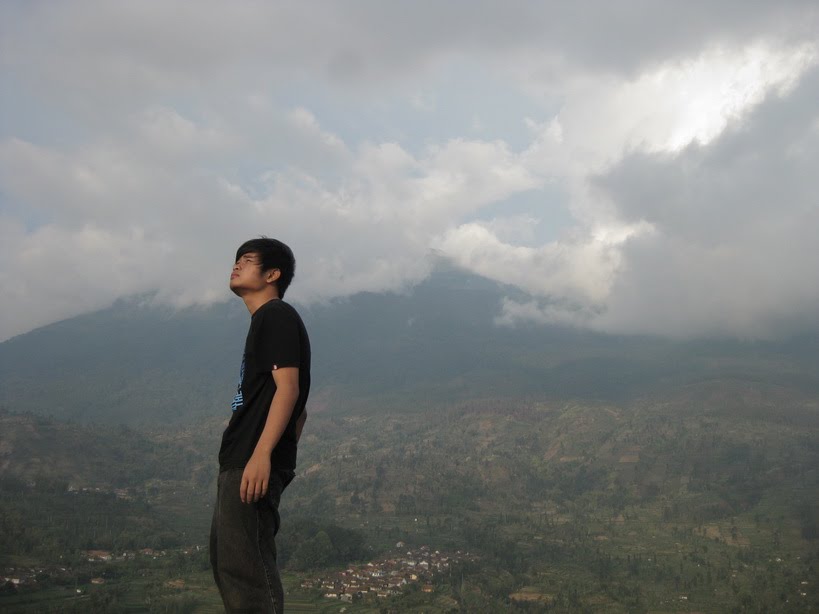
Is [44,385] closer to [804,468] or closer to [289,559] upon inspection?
[289,559]

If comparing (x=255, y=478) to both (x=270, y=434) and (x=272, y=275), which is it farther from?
(x=272, y=275)

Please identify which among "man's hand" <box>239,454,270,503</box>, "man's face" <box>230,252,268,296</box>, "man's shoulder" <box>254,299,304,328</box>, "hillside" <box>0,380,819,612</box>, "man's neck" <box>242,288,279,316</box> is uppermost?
"man's face" <box>230,252,268,296</box>

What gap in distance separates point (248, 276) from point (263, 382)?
0.68 metres

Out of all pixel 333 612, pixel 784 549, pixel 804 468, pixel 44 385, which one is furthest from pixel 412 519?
pixel 44 385

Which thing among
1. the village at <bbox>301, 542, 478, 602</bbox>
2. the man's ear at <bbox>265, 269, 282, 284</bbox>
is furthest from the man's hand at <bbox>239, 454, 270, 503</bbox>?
the village at <bbox>301, 542, 478, 602</bbox>

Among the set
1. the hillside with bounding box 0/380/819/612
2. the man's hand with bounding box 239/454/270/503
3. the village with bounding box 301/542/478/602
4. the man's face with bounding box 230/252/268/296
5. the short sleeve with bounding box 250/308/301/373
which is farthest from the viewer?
the hillside with bounding box 0/380/819/612

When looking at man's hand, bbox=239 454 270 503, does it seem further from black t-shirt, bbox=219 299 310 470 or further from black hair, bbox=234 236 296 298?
black hair, bbox=234 236 296 298

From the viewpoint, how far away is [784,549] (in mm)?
62438

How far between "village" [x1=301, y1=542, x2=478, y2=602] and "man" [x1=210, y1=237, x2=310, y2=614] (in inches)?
1641

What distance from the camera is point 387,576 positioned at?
49031mm

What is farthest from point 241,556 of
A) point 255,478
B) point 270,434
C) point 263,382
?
point 263,382

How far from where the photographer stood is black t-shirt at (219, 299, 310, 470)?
11.7 ft

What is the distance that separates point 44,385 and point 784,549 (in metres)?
180

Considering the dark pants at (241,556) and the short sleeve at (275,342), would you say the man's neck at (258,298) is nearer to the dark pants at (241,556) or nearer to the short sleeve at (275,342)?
the short sleeve at (275,342)
